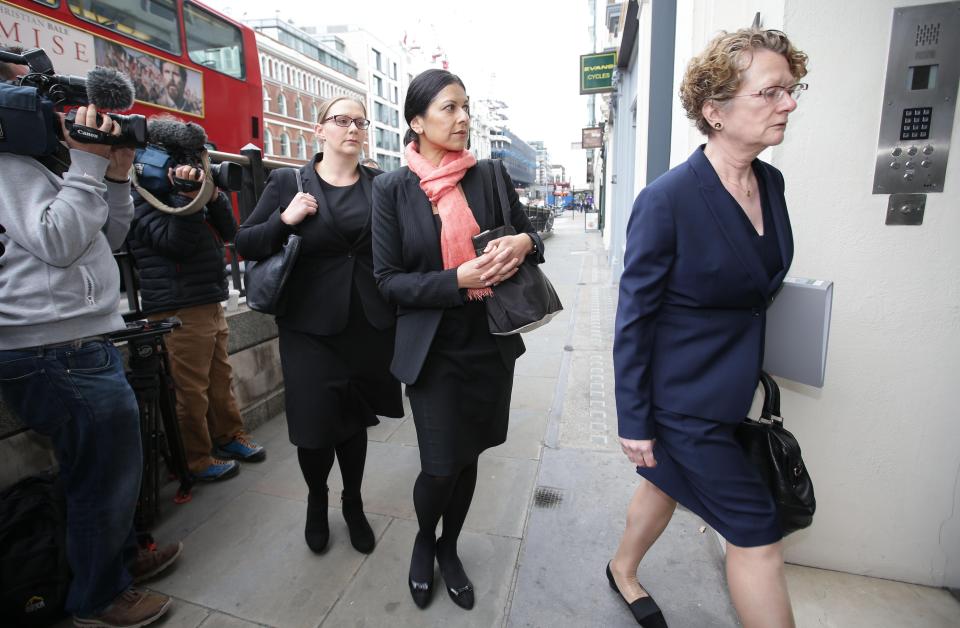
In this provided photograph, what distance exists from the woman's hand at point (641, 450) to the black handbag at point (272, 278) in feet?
4.83

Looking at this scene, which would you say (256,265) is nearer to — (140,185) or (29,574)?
(140,185)

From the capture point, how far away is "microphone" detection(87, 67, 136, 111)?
1741 millimetres

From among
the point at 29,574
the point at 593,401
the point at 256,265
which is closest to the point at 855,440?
the point at 593,401

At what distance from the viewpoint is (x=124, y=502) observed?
2.02 meters

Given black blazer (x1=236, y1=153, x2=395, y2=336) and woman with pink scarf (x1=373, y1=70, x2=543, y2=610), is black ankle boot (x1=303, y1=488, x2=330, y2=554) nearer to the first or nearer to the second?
woman with pink scarf (x1=373, y1=70, x2=543, y2=610)

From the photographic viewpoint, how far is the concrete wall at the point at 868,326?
77.8 inches

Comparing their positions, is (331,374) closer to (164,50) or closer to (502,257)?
(502,257)

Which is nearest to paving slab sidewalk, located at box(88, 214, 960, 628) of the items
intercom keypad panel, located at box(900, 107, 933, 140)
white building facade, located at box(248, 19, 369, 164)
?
intercom keypad panel, located at box(900, 107, 933, 140)

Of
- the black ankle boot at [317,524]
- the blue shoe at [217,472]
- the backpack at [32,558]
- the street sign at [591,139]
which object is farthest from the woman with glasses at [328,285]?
the street sign at [591,139]

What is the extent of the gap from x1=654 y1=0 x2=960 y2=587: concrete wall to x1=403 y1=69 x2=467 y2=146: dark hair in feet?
4.31

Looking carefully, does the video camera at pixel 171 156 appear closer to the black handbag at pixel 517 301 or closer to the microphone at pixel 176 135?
the microphone at pixel 176 135

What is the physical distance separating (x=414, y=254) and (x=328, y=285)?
539 millimetres

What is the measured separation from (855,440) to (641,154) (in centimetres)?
472

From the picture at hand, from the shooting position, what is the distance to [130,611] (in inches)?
82.4
